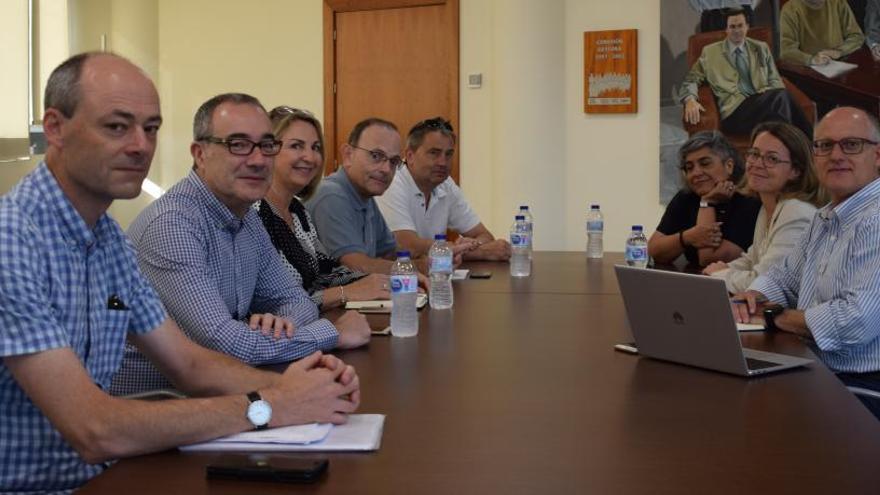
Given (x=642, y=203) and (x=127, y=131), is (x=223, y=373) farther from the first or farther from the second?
(x=642, y=203)

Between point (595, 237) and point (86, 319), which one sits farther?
point (595, 237)

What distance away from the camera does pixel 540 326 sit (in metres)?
Answer: 2.71

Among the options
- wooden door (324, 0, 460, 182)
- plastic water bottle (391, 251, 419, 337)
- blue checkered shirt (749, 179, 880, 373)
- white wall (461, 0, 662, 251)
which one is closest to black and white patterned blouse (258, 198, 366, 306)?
plastic water bottle (391, 251, 419, 337)

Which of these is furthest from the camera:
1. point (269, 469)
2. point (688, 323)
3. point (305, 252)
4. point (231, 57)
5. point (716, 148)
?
point (231, 57)

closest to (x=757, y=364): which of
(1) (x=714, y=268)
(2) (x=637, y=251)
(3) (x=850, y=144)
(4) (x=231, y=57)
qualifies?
(3) (x=850, y=144)

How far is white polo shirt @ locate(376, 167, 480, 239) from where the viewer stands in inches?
194

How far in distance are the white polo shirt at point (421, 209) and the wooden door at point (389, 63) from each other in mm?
1651

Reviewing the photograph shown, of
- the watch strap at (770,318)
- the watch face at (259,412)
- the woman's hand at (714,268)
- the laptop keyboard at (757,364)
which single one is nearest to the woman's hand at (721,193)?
the woman's hand at (714,268)

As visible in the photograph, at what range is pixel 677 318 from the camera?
2.17m

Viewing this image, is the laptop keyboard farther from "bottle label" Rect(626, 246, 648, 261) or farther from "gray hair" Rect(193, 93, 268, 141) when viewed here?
"bottle label" Rect(626, 246, 648, 261)

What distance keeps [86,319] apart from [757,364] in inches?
55.6

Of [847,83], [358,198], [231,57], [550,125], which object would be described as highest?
[231,57]

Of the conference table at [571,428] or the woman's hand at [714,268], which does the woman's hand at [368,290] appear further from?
the woman's hand at [714,268]

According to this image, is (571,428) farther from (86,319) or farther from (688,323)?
(86,319)
